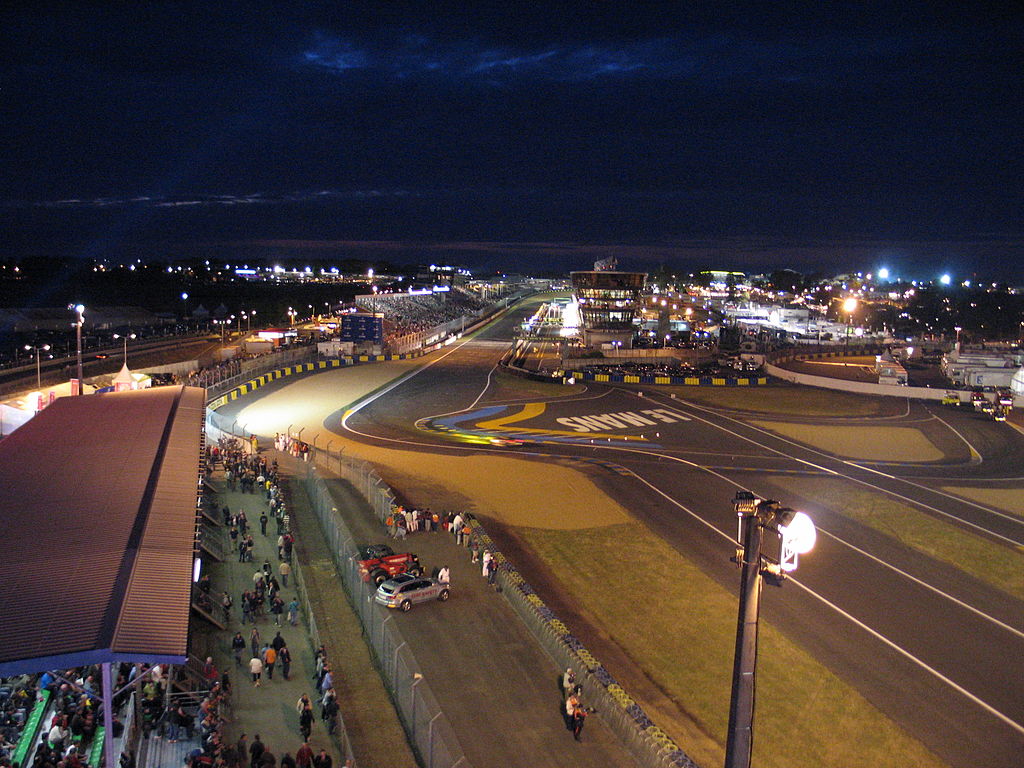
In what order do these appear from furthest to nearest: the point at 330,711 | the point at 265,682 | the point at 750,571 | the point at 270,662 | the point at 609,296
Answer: the point at 609,296
the point at 270,662
the point at 265,682
the point at 330,711
the point at 750,571

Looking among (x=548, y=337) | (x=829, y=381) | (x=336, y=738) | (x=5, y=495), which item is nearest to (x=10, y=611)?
(x=336, y=738)

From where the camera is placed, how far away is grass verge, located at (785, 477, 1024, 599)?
22.0 metres

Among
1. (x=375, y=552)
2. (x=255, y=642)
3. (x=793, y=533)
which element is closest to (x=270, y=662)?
(x=255, y=642)

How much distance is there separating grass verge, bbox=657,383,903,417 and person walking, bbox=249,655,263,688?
41603 mm

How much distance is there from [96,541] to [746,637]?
10.9 m

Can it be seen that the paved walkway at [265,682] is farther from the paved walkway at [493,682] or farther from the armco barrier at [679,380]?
the armco barrier at [679,380]

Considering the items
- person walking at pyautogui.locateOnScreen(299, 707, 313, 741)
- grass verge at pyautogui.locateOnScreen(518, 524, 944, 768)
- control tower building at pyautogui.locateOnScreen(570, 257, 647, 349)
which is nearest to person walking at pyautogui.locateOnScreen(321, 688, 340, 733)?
person walking at pyautogui.locateOnScreen(299, 707, 313, 741)

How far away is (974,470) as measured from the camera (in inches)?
1396

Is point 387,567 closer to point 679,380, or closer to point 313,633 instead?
point 313,633

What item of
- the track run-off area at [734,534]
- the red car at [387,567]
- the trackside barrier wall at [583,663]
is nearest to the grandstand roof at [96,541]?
the trackside barrier wall at [583,663]

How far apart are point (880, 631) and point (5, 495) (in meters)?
19.7

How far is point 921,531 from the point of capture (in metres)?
25.5

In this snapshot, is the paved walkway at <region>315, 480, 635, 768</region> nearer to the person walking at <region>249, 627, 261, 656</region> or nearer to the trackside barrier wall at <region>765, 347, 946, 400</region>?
the person walking at <region>249, 627, 261, 656</region>

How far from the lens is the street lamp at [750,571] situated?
303 inches
